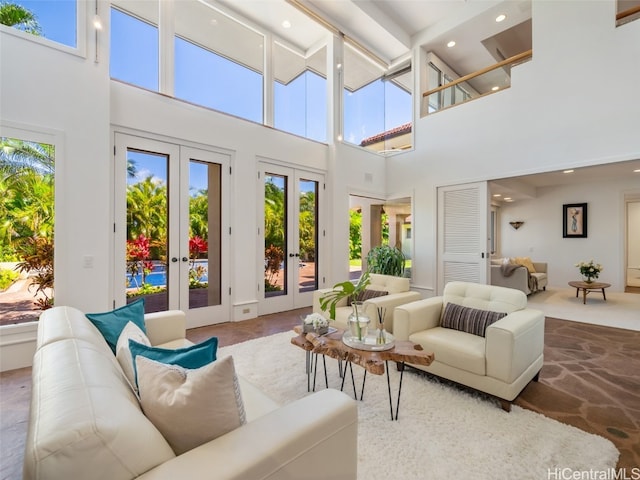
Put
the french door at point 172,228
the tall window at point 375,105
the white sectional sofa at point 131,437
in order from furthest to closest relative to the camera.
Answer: the tall window at point 375,105, the french door at point 172,228, the white sectional sofa at point 131,437

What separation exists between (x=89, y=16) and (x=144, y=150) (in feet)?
4.80

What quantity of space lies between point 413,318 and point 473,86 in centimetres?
513

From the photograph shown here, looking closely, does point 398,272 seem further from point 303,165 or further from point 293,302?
point 303,165

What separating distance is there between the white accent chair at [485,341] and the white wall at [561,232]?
21.8 ft

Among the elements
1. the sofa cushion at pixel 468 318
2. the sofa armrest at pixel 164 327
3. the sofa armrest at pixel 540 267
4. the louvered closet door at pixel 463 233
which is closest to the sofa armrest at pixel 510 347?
the sofa cushion at pixel 468 318

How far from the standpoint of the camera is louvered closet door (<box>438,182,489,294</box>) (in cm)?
522

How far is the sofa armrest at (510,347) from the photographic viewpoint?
212 cm

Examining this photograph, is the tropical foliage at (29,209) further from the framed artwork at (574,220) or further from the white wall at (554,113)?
the framed artwork at (574,220)

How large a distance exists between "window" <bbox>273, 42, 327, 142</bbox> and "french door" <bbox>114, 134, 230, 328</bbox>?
1629mm

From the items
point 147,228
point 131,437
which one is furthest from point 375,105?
point 131,437

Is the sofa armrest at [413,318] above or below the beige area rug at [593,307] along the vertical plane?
above

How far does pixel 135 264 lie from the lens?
3.87m

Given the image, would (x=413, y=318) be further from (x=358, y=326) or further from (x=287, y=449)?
(x=287, y=449)

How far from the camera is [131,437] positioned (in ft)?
2.56
